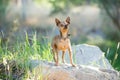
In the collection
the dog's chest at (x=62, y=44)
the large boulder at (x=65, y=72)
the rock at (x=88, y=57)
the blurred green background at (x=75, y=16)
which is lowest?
the large boulder at (x=65, y=72)

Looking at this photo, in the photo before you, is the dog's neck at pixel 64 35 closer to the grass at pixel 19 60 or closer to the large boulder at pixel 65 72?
the large boulder at pixel 65 72

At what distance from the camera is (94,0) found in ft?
59.2

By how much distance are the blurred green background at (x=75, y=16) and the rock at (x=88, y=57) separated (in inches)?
359

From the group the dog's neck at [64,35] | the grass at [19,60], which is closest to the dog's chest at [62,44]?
the dog's neck at [64,35]

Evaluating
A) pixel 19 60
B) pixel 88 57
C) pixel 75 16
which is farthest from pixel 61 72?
pixel 75 16

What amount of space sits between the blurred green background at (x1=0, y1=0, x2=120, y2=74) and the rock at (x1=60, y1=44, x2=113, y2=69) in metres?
9.12

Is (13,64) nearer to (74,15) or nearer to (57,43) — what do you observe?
(57,43)

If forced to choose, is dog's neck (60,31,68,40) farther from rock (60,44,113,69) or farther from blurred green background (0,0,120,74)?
blurred green background (0,0,120,74)

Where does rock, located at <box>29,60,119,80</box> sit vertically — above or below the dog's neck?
below

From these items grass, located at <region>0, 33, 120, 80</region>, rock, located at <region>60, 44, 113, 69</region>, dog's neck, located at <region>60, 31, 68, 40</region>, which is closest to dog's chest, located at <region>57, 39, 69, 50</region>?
dog's neck, located at <region>60, 31, 68, 40</region>

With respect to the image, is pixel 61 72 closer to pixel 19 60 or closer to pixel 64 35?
pixel 64 35

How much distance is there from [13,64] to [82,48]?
63.1 inches

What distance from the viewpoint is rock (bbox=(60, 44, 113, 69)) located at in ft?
24.1

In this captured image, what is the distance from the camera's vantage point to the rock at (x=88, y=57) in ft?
24.1
